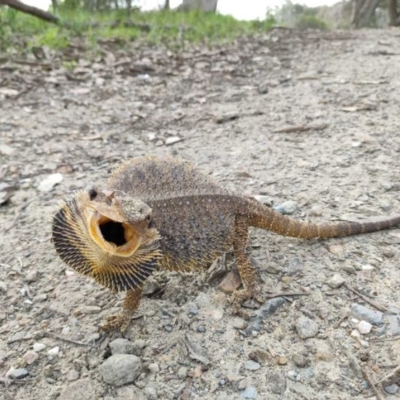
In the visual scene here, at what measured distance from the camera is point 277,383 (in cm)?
238

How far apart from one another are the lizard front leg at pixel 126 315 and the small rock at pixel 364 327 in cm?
123

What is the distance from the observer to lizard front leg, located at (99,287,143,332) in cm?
275

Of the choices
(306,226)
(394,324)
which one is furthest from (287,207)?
(394,324)

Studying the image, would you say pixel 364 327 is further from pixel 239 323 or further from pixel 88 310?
pixel 88 310

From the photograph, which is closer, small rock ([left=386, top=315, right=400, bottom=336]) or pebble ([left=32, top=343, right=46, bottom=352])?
small rock ([left=386, top=315, right=400, bottom=336])

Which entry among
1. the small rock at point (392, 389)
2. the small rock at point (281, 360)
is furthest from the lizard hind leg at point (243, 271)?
the small rock at point (392, 389)

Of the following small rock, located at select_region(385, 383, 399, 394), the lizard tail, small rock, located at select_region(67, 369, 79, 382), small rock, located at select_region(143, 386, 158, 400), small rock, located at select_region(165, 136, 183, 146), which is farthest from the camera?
small rock, located at select_region(165, 136, 183, 146)

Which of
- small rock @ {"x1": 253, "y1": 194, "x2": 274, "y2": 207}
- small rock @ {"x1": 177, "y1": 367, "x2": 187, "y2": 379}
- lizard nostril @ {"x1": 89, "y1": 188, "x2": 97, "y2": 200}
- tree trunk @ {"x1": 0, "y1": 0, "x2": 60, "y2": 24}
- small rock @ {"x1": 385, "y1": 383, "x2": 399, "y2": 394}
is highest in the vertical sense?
tree trunk @ {"x1": 0, "y1": 0, "x2": 60, "y2": 24}

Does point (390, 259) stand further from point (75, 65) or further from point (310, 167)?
point (75, 65)

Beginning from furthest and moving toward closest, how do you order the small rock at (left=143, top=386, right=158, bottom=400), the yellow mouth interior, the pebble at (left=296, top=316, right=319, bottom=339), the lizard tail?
1. the lizard tail
2. the pebble at (left=296, top=316, right=319, bottom=339)
3. the small rock at (left=143, top=386, right=158, bottom=400)
4. the yellow mouth interior

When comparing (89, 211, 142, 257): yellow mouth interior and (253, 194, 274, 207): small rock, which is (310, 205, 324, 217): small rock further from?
(89, 211, 142, 257): yellow mouth interior

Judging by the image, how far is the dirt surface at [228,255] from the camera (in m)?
2.47

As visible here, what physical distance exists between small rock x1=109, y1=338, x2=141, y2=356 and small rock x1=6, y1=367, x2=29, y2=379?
47 centimetres

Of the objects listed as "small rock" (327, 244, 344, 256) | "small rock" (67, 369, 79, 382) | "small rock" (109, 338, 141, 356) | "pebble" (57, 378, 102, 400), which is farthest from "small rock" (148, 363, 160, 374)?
"small rock" (327, 244, 344, 256)
